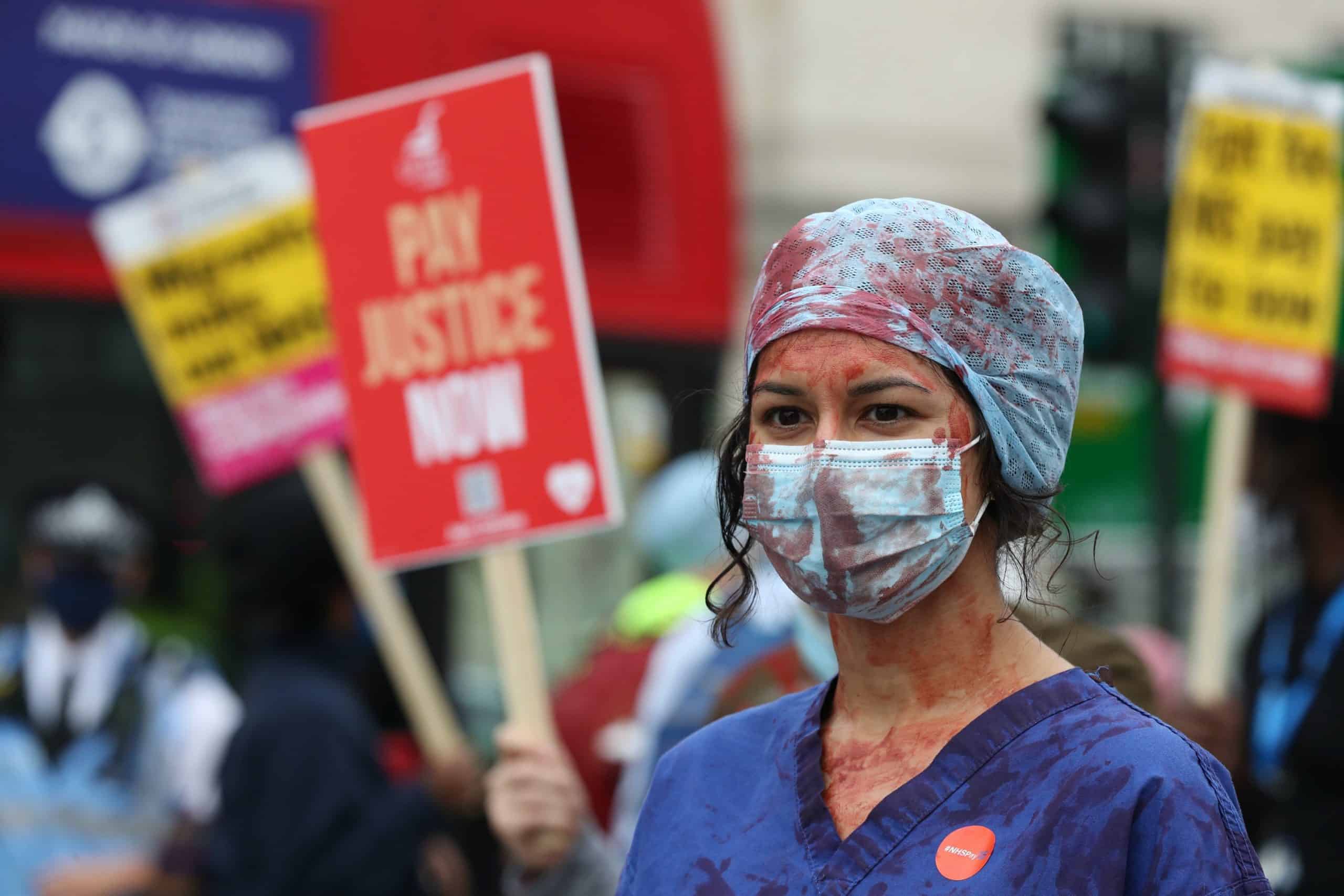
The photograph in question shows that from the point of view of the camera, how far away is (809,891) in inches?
63.8

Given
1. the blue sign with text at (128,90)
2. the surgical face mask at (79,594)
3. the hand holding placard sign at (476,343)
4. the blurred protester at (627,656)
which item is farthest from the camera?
the blue sign with text at (128,90)

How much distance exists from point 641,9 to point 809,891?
5.80 m

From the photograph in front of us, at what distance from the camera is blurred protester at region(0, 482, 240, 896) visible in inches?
166

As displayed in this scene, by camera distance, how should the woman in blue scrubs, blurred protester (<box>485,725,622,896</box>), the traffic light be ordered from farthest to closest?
the traffic light < blurred protester (<box>485,725,622,896</box>) < the woman in blue scrubs

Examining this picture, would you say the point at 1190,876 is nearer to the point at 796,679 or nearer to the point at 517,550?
the point at 796,679

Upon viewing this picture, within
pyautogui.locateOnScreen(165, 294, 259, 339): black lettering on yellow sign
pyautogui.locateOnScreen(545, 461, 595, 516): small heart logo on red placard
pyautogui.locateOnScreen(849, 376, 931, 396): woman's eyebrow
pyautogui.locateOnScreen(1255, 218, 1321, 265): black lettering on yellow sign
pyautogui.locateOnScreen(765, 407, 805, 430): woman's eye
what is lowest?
pyautogui.locateOnScreen(1255, 218, 1321, 265): black lettering on yellow sign

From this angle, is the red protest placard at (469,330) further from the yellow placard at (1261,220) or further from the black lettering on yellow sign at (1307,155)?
the black lettering on yellow sign at (1307,155)

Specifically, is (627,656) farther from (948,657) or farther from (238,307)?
(948,657)

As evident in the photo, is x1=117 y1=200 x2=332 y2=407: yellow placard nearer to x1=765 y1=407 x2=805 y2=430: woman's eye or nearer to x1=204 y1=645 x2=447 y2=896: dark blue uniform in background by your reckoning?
x1=204 y1=645 x2=447 y2=896: dark blue uniform in background

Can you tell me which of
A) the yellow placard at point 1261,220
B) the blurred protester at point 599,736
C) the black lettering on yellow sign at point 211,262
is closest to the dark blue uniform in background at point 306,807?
the blurred protester at point 599,736

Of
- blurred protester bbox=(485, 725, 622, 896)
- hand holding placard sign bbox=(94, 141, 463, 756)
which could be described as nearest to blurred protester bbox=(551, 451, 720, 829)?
blurred protester bbox=(485, 725, 622, 896)

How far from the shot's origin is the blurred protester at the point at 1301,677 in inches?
141

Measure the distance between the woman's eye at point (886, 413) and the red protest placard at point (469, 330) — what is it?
134 centimetres

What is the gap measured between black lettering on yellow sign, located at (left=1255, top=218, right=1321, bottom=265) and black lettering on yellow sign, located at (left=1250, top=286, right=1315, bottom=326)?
0.09 metres
